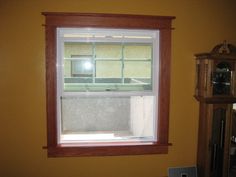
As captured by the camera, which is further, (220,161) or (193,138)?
(193,138)

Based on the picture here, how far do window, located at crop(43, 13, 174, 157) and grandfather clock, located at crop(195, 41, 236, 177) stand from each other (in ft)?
1.23

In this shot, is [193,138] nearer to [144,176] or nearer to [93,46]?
[144,176]

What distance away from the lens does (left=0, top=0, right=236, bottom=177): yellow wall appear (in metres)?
2.27

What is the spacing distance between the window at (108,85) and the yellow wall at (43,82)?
0.31 ft

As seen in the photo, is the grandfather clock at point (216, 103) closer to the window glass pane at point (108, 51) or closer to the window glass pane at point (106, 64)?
the window glass pane at point (106, 64)

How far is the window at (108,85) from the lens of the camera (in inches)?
93.0

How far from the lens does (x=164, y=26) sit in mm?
2393

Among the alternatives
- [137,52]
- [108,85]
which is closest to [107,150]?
[108,85]

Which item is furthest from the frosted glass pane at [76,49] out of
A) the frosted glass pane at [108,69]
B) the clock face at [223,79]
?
the clock face at [223,79]

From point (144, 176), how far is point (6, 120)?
163 centimetres

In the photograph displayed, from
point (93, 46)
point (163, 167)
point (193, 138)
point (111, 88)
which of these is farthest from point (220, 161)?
point (93, 46)

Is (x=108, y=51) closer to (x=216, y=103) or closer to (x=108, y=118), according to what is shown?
(x=108, y=118)

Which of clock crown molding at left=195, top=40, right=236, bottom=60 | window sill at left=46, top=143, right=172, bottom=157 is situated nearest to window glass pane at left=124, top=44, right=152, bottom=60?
clock crown molding at left=195, top=40, right=236, bottom=60

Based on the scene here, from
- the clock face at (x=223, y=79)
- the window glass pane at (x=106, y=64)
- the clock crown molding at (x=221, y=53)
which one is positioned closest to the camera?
the clock crown molding at (x=221, y=53)
